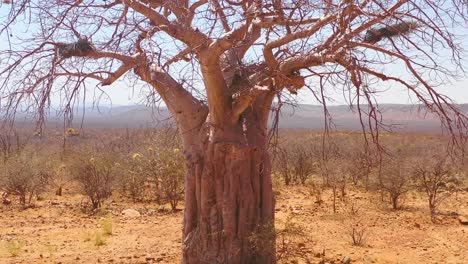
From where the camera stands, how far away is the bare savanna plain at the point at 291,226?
7.61 m

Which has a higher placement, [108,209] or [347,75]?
[347,75]

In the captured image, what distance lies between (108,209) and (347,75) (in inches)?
334

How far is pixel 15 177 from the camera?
42.0 ft

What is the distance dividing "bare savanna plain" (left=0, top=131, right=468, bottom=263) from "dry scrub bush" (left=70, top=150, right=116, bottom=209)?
226 mm

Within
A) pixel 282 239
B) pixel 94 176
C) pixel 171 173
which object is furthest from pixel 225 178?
pixel 94 176

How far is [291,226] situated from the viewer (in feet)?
21.5

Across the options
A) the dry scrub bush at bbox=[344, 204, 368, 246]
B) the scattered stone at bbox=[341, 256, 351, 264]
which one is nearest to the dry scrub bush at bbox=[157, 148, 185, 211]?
the dry scrub bush at bbox=[344, 204, 368, 246]

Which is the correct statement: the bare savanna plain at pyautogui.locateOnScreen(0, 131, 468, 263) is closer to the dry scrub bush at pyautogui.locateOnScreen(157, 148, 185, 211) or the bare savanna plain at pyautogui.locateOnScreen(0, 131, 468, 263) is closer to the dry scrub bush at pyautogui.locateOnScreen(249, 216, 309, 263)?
the dry scrub bush at pyautogui.locateOnScreen(249, 216, 309, 263)

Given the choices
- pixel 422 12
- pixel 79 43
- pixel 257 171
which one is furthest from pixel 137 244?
pixel 422 12

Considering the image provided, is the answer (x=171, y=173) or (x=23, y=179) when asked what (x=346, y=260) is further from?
(x=23, y=179)

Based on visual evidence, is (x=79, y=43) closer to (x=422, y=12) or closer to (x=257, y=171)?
(x=257, y=171)

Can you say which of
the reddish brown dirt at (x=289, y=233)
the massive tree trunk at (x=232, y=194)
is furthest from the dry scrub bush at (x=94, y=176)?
the massive tree trunk at (x=232, y=194)

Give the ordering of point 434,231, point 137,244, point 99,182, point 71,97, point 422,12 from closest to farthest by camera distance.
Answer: point 422,12 < point 71,97 < point 137,244 < point 434,231 < point 99,182

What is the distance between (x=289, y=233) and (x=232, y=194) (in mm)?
1187
